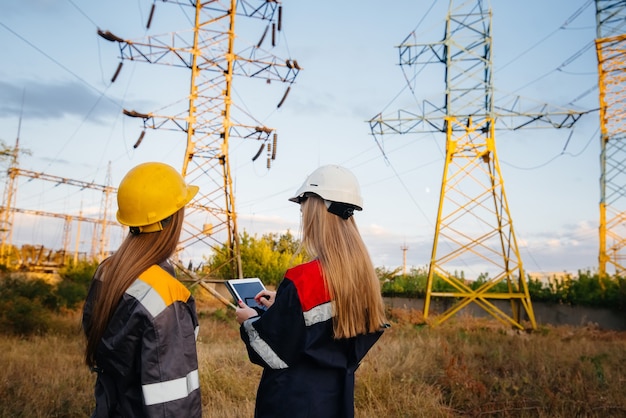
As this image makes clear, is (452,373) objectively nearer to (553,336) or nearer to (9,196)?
(553,336)

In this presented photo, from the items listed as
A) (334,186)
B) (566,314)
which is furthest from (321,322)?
(566,314)

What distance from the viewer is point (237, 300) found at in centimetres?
264

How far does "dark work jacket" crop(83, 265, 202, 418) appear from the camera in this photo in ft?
6.18

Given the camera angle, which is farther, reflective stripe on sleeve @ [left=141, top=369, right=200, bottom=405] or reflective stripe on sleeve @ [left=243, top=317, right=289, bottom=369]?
reflective stripe on sleeve @ [left=243, top=317, right=289, bottom=369]

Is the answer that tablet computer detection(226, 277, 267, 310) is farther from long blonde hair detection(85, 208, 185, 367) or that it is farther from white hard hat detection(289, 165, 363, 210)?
white hard hat detection(289, 165, 363, 210)

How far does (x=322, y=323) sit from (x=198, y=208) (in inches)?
525

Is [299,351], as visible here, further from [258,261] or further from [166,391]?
[258,261]

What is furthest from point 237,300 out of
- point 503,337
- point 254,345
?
point 503,337

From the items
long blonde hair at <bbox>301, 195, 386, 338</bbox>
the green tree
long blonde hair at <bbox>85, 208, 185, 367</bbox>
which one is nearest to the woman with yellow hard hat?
long blonde hair at <bbox>85, 208, 185, 367</bbox>

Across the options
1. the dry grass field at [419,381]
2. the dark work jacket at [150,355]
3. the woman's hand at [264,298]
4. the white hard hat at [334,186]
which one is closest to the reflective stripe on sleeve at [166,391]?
the dark work jacket at [150,355]

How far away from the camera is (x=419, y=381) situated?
6.04m

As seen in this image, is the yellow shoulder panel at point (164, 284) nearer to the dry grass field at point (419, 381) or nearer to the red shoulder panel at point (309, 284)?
the red shoulder panel at point (309, 284)

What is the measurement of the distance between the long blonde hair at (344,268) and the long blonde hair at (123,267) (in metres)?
0.67

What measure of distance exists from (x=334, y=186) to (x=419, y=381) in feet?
14.5
